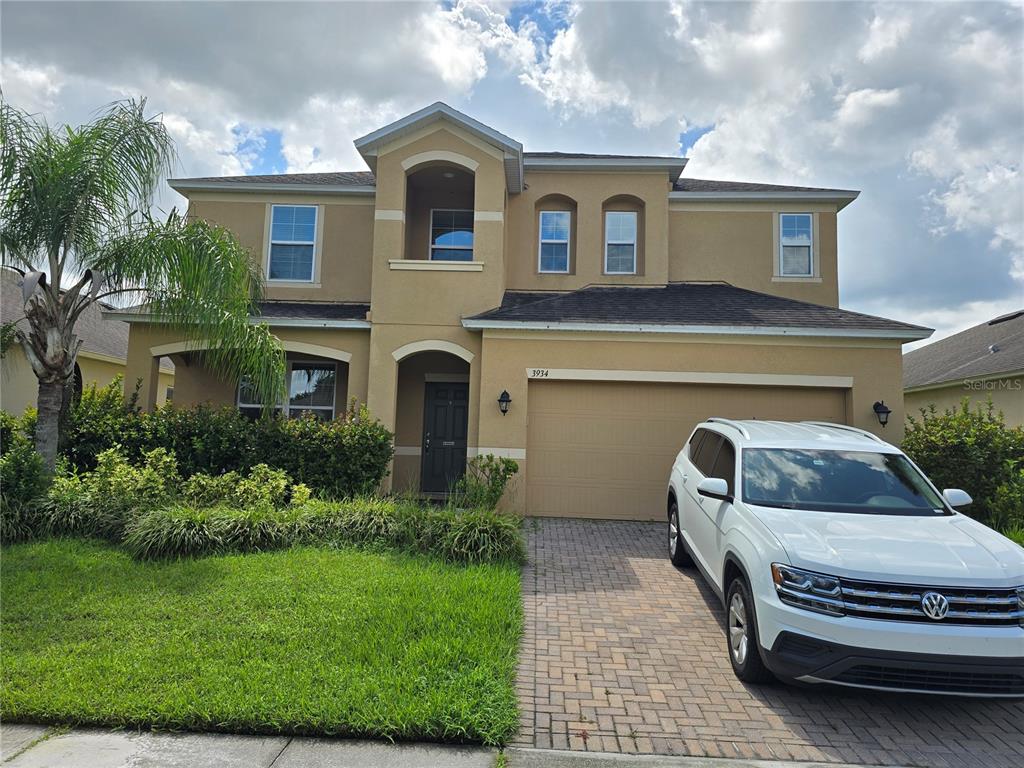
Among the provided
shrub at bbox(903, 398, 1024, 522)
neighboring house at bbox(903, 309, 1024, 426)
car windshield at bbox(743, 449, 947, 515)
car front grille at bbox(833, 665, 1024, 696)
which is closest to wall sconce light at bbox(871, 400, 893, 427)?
shrub at bbox(903, 398, 1024, 522)

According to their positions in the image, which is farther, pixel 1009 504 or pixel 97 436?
pixel 97 436

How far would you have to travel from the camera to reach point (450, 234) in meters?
13.1

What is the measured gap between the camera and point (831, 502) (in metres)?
4.96

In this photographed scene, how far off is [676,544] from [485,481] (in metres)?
3.58

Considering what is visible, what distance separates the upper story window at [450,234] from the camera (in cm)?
1298

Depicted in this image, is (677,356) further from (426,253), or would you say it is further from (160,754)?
(160,754)

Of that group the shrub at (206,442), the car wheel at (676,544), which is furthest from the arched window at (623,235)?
the shrub at (206,442)

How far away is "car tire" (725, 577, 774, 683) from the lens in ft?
13.9

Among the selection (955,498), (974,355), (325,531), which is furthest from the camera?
(974,355)

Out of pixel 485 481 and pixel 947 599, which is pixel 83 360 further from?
pixel 947 599

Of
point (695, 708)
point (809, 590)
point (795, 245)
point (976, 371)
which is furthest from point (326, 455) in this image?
point (976, 371)

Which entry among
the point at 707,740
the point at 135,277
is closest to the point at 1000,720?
the point at 707,740

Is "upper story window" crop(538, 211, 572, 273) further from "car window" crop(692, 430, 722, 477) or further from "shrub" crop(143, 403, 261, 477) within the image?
"shrub" crop(143, 403, 261, 477)

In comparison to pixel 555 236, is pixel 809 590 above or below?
below
